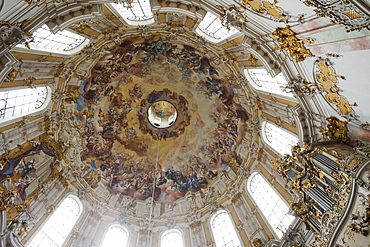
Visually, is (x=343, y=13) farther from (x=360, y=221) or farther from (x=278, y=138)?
(x=278, y=138)

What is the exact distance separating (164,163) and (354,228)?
16219 millimetres

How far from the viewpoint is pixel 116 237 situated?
16734 millimetres

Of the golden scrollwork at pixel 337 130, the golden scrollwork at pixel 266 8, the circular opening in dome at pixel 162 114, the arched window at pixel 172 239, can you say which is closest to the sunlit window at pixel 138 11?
the golden scrollwork at pixel 266 8

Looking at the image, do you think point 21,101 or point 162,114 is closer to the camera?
point 21,101

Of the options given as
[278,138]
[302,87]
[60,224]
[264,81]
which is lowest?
[302,87]

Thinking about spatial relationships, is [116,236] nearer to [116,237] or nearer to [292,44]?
[116,237]

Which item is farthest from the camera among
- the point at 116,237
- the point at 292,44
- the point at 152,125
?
the point at 152,125

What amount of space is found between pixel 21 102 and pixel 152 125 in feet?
36.6


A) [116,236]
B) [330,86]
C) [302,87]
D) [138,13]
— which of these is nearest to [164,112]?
[138,13]

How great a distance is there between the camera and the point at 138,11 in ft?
44.6

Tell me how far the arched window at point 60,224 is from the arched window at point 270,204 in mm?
Result: 11279

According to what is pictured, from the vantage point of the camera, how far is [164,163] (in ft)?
71.4

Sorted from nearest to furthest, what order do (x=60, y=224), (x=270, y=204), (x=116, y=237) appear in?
1. (x=270, y=204)
2. (x=60, y=224)
3. (x=116, y=237)

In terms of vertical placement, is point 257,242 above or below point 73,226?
below
